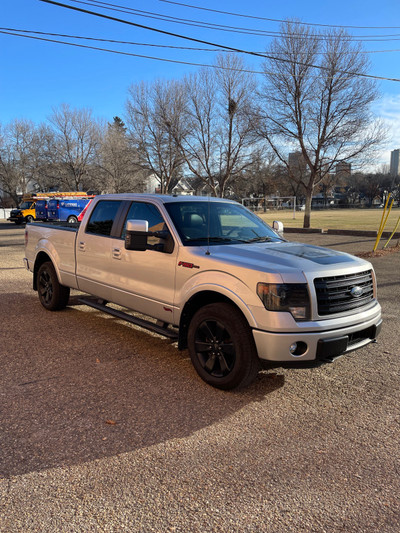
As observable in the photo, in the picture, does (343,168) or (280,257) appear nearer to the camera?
(280,257)

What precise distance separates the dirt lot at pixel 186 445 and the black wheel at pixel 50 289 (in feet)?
5.15

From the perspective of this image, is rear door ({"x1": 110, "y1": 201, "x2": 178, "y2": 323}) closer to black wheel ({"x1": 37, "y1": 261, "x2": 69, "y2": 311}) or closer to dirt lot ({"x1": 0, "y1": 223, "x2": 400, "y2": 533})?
dirt lot ({"x1": 0, "y1": 223, "x2": 400, "y2": 533})

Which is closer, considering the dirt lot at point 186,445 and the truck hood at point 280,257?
the dirt lot at point 186,445

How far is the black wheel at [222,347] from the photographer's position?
373 centimetres

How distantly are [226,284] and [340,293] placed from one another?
3.31 ft

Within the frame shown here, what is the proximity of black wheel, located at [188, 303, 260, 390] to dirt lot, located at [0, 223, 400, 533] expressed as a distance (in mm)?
178

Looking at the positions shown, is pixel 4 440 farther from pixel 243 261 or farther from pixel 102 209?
pixel 102 209

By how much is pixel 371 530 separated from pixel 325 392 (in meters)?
1.74

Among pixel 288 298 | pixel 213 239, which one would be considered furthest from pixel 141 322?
pixel 288 298

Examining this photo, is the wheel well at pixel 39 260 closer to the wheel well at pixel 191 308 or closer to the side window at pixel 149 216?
the side window at pixel 149 216

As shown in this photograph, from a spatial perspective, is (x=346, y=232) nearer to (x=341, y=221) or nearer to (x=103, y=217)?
(x=341, y=221)

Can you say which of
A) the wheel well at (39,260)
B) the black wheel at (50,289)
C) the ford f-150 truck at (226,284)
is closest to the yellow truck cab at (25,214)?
the wheel well at (39,260)

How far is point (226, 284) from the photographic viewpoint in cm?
388

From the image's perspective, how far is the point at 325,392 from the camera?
4039 millimetres
